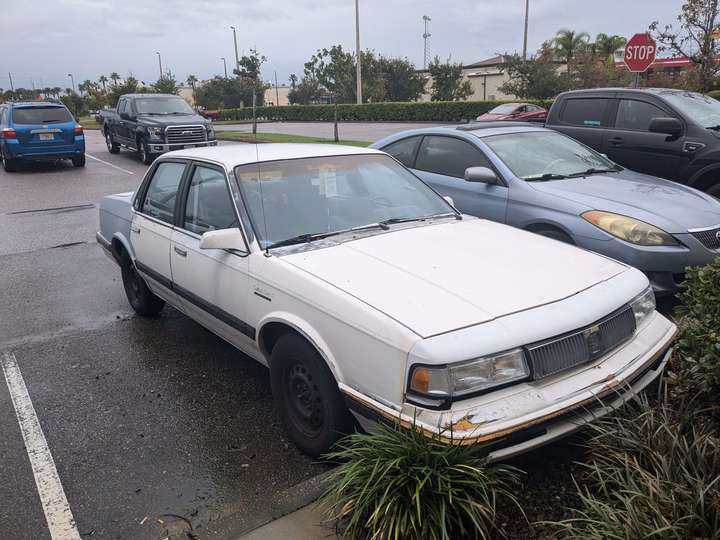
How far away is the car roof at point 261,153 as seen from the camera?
13.4 feet

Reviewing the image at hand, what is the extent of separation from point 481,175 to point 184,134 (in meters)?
12.3

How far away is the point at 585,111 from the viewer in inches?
319

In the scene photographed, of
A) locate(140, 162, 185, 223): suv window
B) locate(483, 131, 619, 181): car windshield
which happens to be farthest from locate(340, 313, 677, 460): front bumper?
locate(483, 131, 619, 181): car windshield

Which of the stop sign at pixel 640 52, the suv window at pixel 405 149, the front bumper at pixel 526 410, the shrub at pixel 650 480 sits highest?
the stop sign at pixel 640 52

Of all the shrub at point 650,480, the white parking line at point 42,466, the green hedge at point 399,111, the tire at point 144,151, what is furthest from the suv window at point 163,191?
the green hedge at point 399,111

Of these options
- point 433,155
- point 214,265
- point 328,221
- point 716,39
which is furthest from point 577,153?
point 716,39

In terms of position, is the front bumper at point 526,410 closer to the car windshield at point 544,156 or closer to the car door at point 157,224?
the car door at point 157,224

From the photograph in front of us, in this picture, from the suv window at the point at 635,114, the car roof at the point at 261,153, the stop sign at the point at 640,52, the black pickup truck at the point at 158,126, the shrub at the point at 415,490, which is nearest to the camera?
the shrub at the point at 415,490

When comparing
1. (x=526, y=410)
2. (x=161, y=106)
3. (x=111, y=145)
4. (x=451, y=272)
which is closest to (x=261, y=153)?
(x=451, y=272)

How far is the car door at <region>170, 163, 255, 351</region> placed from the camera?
143 inches

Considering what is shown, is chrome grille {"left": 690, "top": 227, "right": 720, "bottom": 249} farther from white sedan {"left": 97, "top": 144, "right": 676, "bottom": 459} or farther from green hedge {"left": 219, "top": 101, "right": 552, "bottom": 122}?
green hedge {"left": 219, "top": 101, "right": 552, "bottom": 122}

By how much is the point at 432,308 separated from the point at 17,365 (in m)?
3.53

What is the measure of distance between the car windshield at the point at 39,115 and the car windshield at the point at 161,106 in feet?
6.52

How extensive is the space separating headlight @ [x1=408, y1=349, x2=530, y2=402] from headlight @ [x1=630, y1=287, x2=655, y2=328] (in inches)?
38.5
